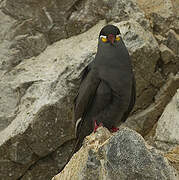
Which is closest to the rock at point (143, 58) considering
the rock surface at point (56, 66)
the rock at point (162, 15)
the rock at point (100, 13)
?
the rock surface at point (56, 66)

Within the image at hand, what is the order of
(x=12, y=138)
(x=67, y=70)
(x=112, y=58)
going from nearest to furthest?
(x=112, y=58) < (x=12, y=138) < (x=67, y=70)

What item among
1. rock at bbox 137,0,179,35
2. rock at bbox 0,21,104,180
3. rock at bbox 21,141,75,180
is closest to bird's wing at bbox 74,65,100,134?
rock at bbox 0,21,104,180

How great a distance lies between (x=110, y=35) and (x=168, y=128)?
213cm

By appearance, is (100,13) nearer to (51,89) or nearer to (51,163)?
(51,89)

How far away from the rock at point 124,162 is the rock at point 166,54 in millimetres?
3872

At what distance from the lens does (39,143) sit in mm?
7367

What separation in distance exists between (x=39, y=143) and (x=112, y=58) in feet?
7.05

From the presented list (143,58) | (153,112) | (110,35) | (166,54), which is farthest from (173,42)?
(110,35)

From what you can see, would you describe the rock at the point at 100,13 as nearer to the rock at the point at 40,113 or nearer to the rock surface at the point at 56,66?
the rock surface at the point at 56,66

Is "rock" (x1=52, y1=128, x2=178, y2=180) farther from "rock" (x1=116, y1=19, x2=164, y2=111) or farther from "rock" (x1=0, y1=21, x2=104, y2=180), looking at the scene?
"rock" (x1=116, y1=19, x2=164, y2=111)

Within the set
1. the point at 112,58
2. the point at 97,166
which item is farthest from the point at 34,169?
the point at 97,166

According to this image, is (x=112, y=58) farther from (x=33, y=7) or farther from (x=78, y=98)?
(x=33, y=7)

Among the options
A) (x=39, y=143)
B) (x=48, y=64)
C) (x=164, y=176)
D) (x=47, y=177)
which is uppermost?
(x=164, y=176)

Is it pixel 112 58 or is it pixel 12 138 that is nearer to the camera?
pixel 112 58
